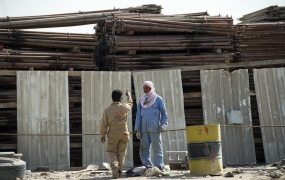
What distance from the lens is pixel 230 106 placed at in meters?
13.5

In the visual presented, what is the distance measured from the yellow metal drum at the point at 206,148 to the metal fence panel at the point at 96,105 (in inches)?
126

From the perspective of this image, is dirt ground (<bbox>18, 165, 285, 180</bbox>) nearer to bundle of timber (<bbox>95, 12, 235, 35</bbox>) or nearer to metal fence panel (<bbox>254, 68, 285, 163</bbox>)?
metal fence panel (<bbox>254, 68, 285, 163</bbox>)

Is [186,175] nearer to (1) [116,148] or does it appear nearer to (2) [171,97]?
(1) [116,148]

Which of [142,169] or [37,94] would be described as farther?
[37,94]

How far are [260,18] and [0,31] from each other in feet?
28.8

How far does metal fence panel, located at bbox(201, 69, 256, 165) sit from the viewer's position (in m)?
13.2

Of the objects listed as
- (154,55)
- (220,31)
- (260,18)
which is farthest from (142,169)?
(260,18)

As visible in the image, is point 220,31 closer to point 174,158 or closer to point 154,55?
point 154,55

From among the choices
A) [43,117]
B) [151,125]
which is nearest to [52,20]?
[43,117]

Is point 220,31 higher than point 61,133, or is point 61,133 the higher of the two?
point 220,31

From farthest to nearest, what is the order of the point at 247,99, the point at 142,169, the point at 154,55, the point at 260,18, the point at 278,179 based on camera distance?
1. the point at 260,18
2. the point at 154,55
3. the point at 247,99
4. the point at 142,169
5. the point at 278,179

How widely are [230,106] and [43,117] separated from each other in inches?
183

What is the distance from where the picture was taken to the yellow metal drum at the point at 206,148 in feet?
32.1

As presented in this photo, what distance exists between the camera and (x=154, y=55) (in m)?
14.9
